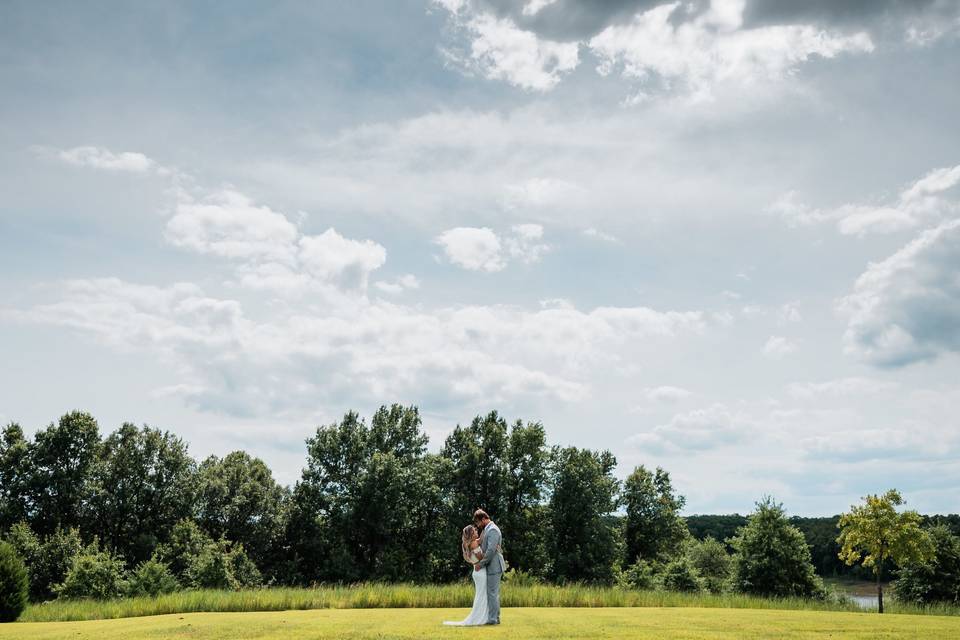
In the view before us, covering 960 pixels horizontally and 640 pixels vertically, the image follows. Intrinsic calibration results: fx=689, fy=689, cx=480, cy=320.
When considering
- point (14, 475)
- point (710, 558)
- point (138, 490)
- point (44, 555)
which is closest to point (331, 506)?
point (138, 490)

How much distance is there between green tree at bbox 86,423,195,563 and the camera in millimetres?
55938

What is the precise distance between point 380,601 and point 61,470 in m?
43.5

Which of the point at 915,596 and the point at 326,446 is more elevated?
the point at 326,446

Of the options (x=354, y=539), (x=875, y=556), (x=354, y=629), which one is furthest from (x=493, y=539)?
(x=354, y=539)

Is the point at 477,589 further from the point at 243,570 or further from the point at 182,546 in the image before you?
the point at 182,546

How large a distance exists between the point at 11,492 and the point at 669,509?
5763 cm

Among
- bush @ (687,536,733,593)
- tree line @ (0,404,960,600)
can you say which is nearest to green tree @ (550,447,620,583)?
tree line @ (0,404,960,600)

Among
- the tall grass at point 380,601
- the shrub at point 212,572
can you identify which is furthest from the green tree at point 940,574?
the shrub at point 212,572

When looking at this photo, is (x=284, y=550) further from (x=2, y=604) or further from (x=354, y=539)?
(x=2, y=604)

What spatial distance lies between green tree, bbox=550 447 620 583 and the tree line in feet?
0.40

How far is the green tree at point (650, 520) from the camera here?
67.4m

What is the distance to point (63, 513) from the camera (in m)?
54.8

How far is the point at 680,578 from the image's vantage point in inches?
1865

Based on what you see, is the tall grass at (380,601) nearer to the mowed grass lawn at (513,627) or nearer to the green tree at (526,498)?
the mowed grass lawn at (513,627)
